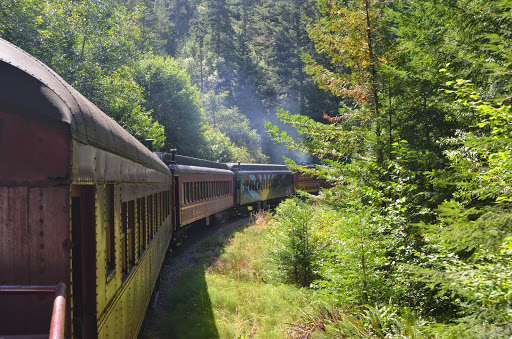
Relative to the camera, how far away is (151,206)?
6.26 m

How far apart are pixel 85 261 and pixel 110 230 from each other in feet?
2.11

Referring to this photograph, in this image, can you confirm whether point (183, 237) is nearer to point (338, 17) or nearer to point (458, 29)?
point (338, 17)

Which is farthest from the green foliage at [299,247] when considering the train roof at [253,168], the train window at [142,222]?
the train roof at [253,168]

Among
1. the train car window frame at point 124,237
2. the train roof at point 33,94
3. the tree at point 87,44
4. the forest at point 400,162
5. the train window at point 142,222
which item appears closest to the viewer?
the train roof at point 33,94

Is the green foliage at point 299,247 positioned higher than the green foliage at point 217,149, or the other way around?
the green foliage at point 217,149

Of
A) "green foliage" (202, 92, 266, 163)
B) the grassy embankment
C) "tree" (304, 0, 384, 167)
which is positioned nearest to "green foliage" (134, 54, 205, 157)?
"green foliage" (202, 92, 266, 163)

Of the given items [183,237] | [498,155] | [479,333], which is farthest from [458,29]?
[183,237]

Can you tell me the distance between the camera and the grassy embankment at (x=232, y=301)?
6.81 meters

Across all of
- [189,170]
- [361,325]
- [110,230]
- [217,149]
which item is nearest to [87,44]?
[189,170]

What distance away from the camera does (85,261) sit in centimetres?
247

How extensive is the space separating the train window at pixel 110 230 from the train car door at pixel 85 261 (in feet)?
1.69

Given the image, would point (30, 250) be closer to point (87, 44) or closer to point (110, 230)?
point (110, 230)

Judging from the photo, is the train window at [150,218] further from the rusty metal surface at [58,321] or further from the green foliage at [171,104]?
the green foliage at [171,104]

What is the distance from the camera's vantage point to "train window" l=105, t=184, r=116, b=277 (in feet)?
9.95
